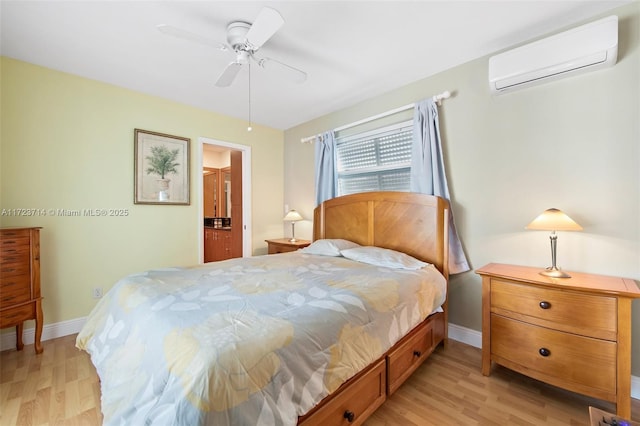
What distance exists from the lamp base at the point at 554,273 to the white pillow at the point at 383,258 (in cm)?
80

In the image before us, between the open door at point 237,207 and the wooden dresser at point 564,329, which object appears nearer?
the wooden dresser at point 564,329

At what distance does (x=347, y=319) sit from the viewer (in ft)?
4.41

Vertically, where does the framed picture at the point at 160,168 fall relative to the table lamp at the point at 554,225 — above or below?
above

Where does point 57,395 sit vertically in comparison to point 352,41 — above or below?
below

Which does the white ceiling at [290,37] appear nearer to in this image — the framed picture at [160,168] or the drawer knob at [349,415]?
the framed picture at [160,168]

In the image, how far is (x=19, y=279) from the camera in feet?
7.18

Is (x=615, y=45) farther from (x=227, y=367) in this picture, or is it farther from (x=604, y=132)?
(x=227, y=367)

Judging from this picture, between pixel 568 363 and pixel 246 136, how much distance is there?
162 inches

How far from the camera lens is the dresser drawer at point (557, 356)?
1.55 m

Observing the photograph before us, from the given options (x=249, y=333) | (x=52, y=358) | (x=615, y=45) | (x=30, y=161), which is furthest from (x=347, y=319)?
(x=30, y=161)

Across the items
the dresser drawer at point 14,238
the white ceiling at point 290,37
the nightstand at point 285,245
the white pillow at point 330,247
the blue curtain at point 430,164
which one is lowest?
the nightstand at point 285,245

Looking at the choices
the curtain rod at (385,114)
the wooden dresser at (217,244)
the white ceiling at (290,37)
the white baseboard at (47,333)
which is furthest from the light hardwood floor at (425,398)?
the wooden dresser at (217,244)

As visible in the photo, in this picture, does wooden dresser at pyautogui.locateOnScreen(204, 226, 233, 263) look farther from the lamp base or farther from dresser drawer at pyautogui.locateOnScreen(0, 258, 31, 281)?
the lamp base

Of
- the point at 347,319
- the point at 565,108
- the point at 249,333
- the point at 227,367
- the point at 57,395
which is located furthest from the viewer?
the point at 565,108
